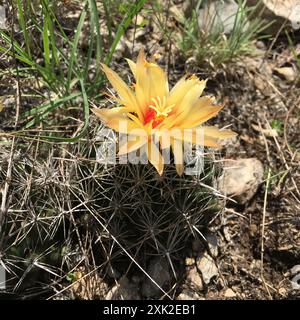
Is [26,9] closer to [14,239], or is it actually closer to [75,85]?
[75,85]

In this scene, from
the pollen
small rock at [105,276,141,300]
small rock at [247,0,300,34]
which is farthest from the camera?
small rock at [247,0,300,34]

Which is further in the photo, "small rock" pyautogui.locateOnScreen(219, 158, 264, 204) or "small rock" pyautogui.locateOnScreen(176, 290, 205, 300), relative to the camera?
"small rock" pyautogui.locateOnScreen(219, 158, 264, 204)

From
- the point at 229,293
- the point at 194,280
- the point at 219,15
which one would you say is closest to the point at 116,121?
the point at 194,280

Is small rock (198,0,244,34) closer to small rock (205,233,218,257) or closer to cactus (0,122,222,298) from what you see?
cactus (0,122,222,298)

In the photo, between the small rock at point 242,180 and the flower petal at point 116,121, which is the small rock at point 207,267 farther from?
the flower petal at point 116,121

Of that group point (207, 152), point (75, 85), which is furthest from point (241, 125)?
point (75, 85)

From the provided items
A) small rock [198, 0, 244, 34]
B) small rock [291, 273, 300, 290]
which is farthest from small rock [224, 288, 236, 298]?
small rock [198, 0, 244, 34]

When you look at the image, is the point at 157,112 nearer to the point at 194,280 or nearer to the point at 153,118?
the point at 153,118
